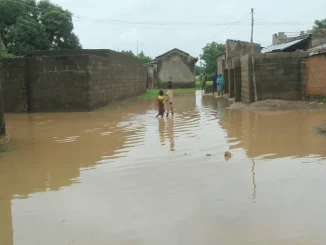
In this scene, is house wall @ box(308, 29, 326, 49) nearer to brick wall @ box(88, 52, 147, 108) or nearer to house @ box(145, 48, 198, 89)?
brick wall @ box(88, 52, 147, 108)

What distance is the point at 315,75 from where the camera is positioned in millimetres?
15070

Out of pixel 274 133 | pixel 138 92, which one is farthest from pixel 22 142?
pixel 138 92

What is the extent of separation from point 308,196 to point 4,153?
531cm

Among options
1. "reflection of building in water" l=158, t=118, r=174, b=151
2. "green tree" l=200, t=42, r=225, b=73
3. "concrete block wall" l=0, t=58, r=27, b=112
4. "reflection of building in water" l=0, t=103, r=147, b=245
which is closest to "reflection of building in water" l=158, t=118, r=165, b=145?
"reflection of building in water" l=158, t=118, r=174, b=151

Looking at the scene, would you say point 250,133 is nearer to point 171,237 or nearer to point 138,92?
point 171,237

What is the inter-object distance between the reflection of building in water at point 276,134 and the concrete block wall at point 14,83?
7797 millimetres

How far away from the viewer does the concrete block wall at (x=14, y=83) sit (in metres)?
15.0

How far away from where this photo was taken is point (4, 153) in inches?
287

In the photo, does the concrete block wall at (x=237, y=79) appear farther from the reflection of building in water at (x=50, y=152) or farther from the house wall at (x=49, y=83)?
the reflection of building in water at (x=50, y=152)

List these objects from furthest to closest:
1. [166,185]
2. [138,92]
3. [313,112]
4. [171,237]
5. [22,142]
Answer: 1. [138,92]
2. [313,112]
3. [22,142]
4. [166,185]
5. [171,237]

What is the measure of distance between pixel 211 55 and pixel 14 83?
141 ft

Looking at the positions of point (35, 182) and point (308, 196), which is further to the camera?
point (35, 182)

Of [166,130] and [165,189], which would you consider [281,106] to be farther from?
[165,189]

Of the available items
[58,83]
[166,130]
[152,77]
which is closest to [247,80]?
[166,130]
